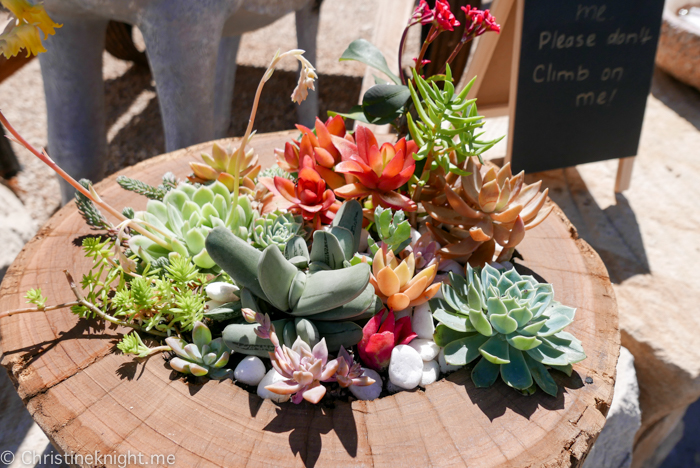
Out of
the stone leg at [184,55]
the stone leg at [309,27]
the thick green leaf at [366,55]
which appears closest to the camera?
the thick green leaf at [366,55]

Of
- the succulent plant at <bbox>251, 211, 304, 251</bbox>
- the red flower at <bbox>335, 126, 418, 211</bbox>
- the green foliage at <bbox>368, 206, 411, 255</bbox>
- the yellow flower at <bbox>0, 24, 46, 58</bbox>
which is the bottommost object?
the succulent plant at <bbox>251, 211, 304, 251</bbox>

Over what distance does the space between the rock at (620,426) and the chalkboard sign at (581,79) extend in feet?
2.41

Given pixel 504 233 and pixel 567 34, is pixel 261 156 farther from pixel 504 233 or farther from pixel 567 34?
pixel 567 34

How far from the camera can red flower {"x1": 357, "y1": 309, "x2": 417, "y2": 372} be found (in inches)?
29.5

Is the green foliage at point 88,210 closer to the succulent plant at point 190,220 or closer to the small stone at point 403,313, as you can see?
the succulent plant at point 190,220

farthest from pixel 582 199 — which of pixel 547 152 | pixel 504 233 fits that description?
pixel 504 233

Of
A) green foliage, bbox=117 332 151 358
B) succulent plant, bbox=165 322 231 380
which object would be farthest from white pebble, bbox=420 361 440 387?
green foliage, bbox=117 332 151 358

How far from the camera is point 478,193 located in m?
0.85

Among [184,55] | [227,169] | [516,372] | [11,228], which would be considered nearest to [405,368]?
[516,372]

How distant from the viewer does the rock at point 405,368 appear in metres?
0.75

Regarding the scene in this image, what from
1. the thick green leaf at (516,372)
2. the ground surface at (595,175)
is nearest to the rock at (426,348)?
the thick green leaf at (516,372)

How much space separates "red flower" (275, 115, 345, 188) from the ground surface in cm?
98

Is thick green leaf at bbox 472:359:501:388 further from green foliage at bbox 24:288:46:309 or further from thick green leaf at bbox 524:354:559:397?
green foliage at bbox 24:288:46:309

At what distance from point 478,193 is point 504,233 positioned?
0.29 feet
